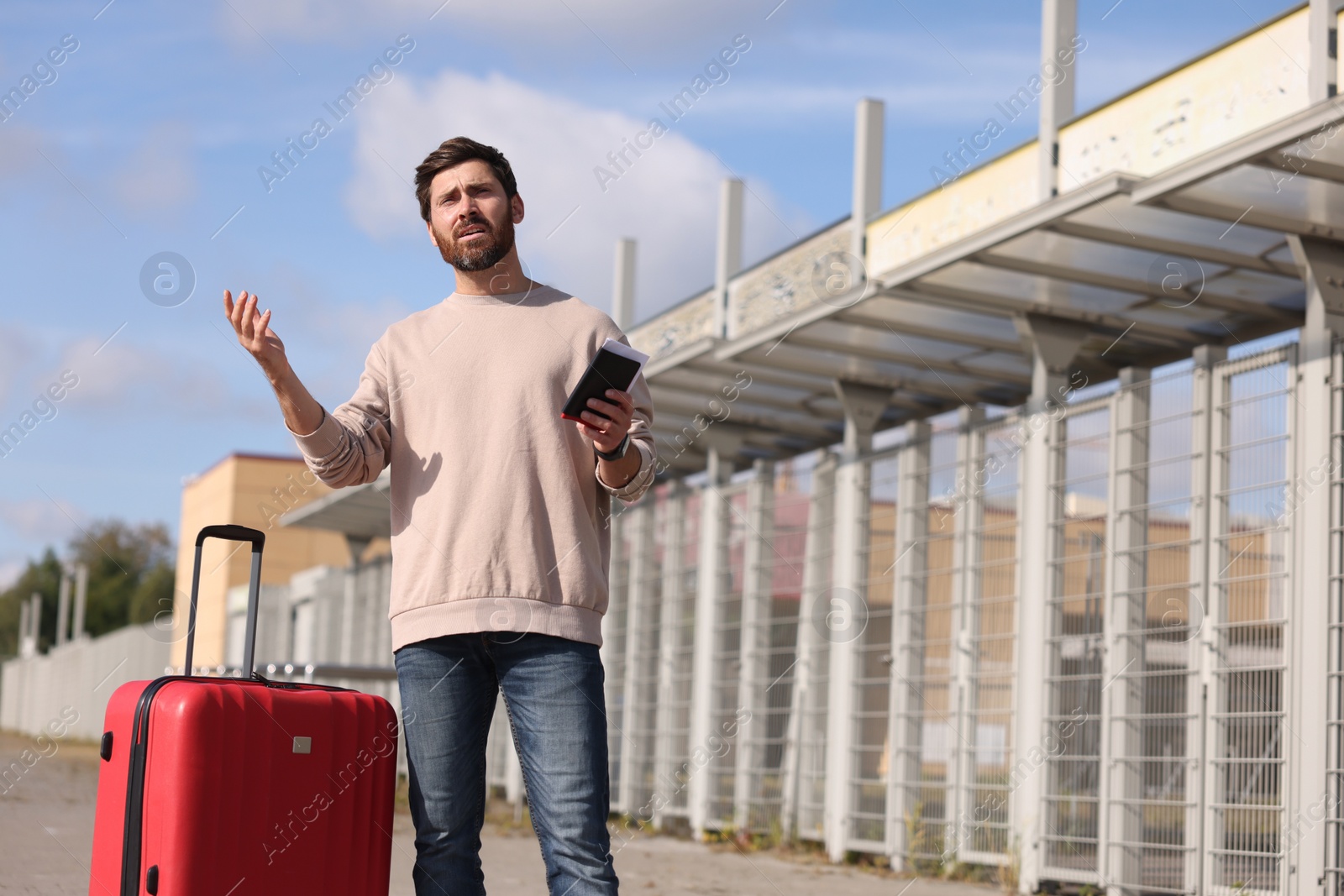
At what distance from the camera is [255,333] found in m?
3.16

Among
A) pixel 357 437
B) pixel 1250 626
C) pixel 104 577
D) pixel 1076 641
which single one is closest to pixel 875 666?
pixel 1076 641

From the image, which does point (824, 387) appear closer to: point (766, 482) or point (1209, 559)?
point (766, 482)

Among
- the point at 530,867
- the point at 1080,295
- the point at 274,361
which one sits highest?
the point at 1080,295

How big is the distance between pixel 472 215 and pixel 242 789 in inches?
53.0

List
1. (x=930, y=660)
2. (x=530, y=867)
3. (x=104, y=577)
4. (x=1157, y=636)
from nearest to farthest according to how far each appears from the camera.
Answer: (x=1157, y=636) → (x=530, y=867) → (x=930, y=660) → (x=104, y=577)

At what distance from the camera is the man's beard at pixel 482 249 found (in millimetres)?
3514

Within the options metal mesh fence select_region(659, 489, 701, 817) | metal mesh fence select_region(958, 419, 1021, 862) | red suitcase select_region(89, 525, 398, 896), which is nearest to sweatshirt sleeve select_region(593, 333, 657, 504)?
red suitcase select_region(89, 525, 398, 896)

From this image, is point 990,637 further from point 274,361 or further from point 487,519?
point 274,361

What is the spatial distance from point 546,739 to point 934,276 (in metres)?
6.71

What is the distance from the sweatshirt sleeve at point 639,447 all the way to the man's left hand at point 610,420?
0.23ft

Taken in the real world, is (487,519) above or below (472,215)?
below

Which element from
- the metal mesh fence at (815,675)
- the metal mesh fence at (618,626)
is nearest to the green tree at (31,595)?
the metal mesh fence at (618,626)

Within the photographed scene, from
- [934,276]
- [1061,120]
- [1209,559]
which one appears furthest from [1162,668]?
[1061,120]

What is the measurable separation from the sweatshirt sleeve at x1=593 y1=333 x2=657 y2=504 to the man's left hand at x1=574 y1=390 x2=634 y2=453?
7 centimetres
